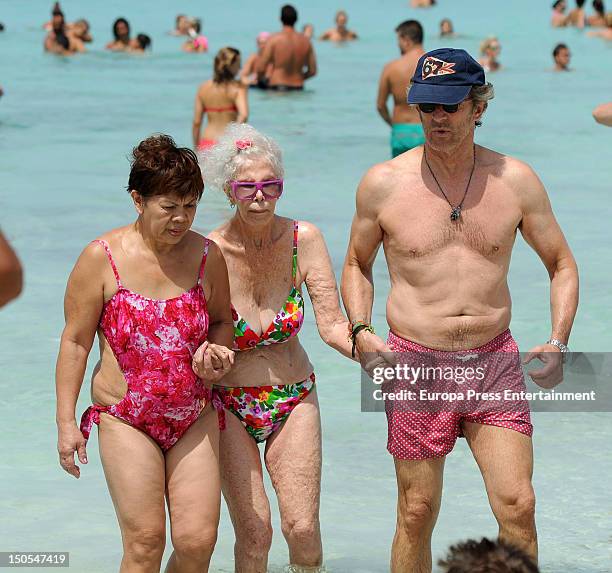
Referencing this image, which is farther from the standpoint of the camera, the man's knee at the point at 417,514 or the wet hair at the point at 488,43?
the wet hair at the point at 488,43

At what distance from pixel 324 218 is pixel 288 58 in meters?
8.96

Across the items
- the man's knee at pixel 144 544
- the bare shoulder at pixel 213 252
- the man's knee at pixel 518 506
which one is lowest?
the man's knee at pixel 144 544

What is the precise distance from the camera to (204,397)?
14.2ft

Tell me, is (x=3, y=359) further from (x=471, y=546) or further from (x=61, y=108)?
(x=61, y=108)

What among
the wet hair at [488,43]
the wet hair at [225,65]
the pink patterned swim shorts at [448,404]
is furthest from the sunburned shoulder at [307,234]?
the wet hair at [488,43]

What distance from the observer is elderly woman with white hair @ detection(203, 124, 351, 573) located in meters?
4.55

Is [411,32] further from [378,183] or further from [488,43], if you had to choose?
[488,43]

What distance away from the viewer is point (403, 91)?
1212 cm

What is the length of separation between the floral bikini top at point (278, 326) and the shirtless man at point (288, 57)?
15739 mm

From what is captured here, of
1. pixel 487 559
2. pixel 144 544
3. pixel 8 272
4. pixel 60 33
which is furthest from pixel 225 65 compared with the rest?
pixel 60 33

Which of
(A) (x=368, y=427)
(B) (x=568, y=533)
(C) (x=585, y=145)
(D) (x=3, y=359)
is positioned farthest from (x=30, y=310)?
(C) (x=585, y=145)

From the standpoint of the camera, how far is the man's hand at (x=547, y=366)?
4391mm

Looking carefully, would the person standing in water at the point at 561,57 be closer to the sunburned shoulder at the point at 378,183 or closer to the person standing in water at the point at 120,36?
the person standing in water at the point at 120,36

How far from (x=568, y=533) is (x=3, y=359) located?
3.91 meters
